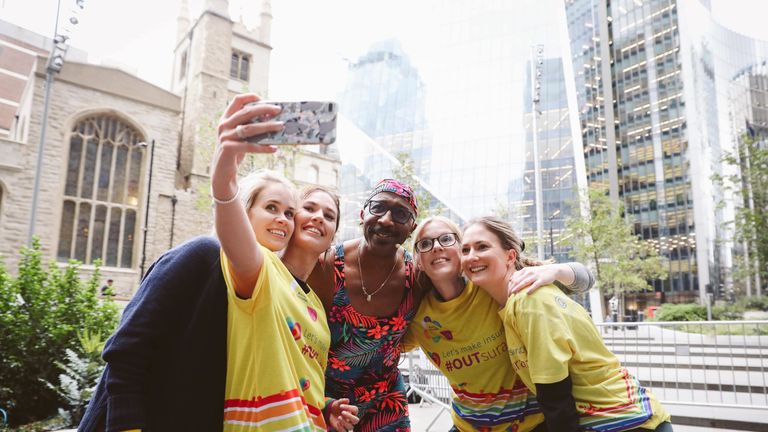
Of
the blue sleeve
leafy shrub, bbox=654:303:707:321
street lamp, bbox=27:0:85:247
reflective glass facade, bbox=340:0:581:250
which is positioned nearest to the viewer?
the blue sleeve

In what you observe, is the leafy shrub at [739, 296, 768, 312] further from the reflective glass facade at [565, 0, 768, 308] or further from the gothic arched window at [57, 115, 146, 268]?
the gothic arched window at [57, 115, 146, 268]

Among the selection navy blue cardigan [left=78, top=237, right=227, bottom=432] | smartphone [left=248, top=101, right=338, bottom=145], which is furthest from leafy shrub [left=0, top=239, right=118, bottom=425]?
smartphone [left=248, top=101, right=338, bottom=145]

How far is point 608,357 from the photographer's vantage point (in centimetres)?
229

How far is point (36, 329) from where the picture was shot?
595 centimetres

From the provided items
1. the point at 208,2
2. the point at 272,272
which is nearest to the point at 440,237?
the point at 272,272

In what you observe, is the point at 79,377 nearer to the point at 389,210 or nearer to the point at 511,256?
the point at 389,210

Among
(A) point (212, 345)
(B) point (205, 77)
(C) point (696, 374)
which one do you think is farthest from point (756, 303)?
(B) point (205, 77)

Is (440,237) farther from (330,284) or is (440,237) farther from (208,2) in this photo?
(208,2)

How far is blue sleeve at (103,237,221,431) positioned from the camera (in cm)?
147

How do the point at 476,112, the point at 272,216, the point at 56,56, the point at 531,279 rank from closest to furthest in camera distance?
the point at 272,216, the point at 531,279, the point at 56,56, the point at 476,112

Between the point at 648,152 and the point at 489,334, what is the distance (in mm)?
60783

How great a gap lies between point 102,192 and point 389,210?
91.0 ft

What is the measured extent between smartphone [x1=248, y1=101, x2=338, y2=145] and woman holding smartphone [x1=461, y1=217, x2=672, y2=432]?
144 centimetres

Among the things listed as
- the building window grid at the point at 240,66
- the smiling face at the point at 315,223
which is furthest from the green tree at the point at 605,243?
the building window grid at the point at 240,66
